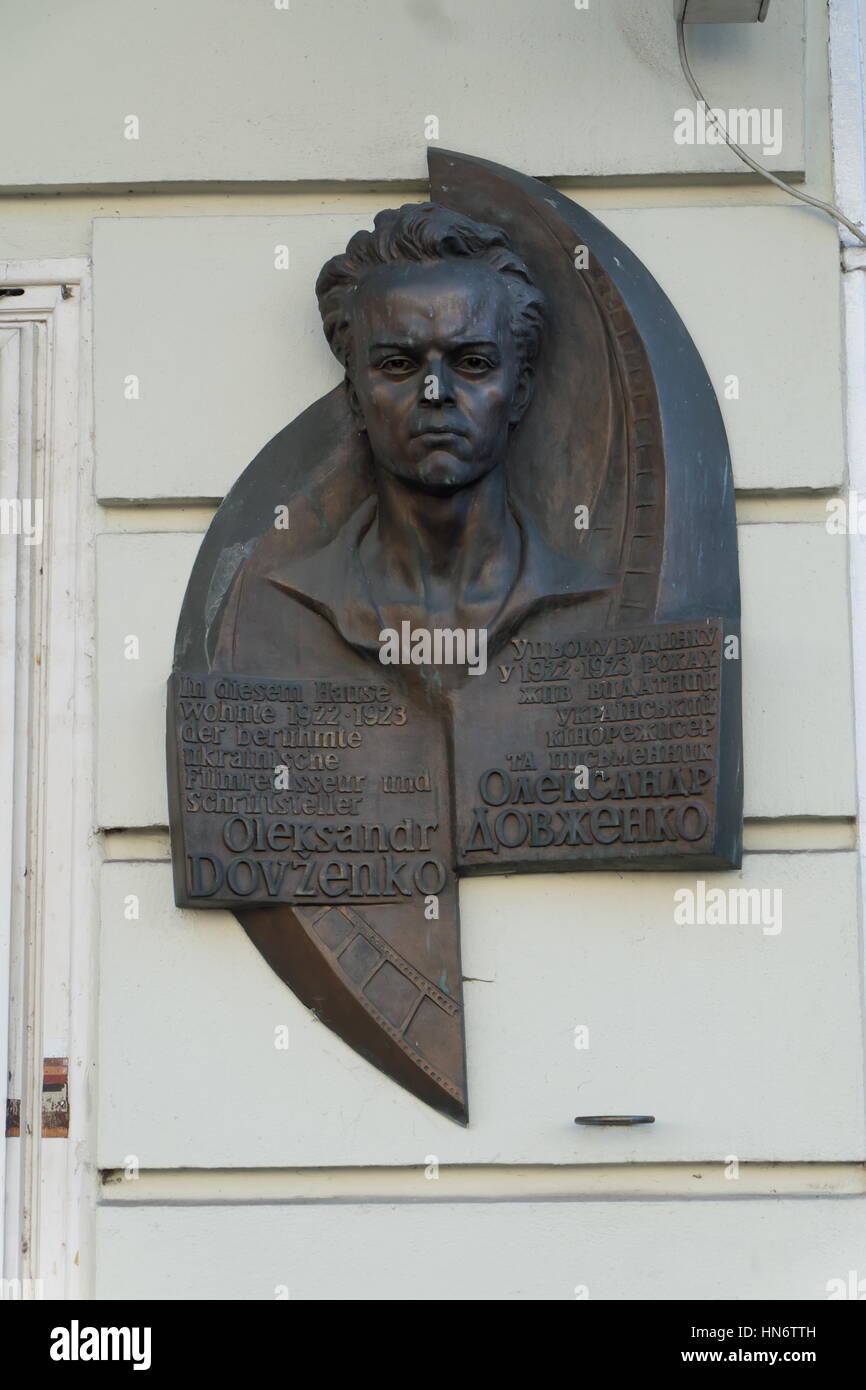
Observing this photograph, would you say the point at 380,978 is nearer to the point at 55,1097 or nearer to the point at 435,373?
the point at 55,1097

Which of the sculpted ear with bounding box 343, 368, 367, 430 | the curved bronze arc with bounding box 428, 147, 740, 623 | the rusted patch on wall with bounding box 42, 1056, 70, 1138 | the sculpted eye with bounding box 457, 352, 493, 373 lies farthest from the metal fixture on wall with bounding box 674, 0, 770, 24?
the rusted patch on wall with bounding box 42, 1056, 70, 1138

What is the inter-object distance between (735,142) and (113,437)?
1.50 meters

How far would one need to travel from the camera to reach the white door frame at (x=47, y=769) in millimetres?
4215

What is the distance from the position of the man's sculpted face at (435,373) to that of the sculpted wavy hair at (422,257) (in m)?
0.05

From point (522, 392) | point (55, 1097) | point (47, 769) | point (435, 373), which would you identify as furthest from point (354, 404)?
point (55, 1097)

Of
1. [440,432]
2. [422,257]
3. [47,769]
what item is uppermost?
[422,257]

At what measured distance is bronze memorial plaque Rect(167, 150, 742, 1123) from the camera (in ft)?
13.7

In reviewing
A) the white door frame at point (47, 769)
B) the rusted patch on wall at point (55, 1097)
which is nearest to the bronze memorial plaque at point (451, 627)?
the white door frame at point (47, 769)

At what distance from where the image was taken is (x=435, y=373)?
4.21m

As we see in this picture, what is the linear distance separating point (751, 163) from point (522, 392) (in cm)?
72

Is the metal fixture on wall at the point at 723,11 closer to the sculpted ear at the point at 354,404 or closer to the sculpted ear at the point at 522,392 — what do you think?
the sculpted ear at the point at 522,392

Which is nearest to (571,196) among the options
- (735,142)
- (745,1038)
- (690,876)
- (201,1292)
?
(735,142)
